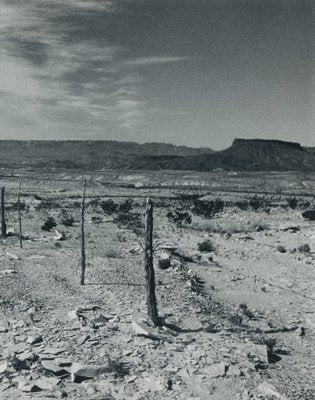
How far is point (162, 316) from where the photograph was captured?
12.5 m

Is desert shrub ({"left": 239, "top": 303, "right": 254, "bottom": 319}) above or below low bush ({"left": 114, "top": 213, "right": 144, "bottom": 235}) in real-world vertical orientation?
below

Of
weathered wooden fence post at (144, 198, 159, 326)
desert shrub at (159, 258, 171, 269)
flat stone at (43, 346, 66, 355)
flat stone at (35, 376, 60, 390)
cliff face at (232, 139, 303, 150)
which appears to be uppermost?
cliff face at (232, 139, 303, 150)

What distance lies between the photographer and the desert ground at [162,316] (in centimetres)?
888

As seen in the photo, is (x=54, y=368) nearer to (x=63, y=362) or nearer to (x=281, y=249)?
(x=63, y=362)

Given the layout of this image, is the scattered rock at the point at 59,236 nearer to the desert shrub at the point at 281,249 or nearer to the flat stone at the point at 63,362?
the desert shrub at the point at 281,249

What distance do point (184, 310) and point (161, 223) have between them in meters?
20.7

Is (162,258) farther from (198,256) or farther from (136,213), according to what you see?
A: (136,213)

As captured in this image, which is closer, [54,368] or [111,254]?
[54,368]

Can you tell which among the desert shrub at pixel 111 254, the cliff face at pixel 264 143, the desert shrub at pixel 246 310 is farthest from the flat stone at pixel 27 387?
the cliff face at pixel 264 143

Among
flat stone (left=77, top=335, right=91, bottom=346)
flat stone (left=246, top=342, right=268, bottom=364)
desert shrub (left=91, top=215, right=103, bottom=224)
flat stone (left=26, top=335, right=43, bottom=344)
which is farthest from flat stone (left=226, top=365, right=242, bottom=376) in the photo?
desert shrub (left=91, top=215, right=103, bottom=224)

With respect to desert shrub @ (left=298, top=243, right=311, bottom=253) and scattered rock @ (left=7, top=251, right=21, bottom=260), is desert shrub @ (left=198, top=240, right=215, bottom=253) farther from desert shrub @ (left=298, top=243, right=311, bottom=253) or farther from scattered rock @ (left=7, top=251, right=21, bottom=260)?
scattered rock @ (left=7, top=251, right=21, bottom=260)

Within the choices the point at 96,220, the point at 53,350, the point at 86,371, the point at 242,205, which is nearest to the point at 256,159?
the point at 242,205

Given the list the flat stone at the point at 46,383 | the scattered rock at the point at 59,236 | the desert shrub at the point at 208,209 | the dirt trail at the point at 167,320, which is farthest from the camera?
the desert shrub at the point at 208,209

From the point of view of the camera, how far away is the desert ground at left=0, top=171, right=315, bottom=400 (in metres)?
8.88
